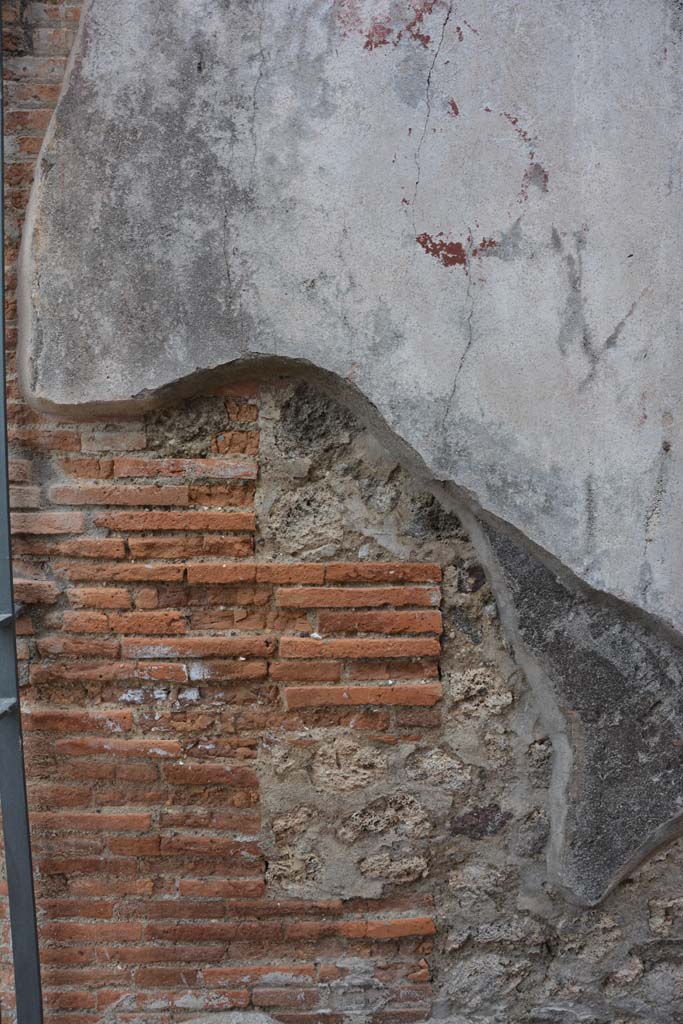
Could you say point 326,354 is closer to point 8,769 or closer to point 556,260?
point 556,260

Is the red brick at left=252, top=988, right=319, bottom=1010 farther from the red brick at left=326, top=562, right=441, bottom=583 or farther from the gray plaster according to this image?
the gray plaster

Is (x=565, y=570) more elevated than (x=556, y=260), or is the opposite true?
(x=556, y=260)

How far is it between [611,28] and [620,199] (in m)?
0.47

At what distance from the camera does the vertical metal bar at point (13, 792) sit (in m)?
2.27

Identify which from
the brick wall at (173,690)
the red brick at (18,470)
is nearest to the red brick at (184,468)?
the brick wall at (173,690)

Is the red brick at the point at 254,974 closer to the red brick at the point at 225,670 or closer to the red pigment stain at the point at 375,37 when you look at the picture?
the red brick at the point at 225,670

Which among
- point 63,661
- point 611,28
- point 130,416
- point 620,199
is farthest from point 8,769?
point 611,28

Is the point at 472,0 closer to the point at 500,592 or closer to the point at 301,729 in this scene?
the point at 500,592

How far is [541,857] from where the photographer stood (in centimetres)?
242

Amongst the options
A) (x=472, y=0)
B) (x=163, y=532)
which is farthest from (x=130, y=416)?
(x=472, y=0)

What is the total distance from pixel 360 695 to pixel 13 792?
1.00 m

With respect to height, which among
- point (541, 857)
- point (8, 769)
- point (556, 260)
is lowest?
point (541, 857)

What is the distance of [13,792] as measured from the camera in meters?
2.29

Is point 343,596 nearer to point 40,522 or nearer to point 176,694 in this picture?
point 176,694
